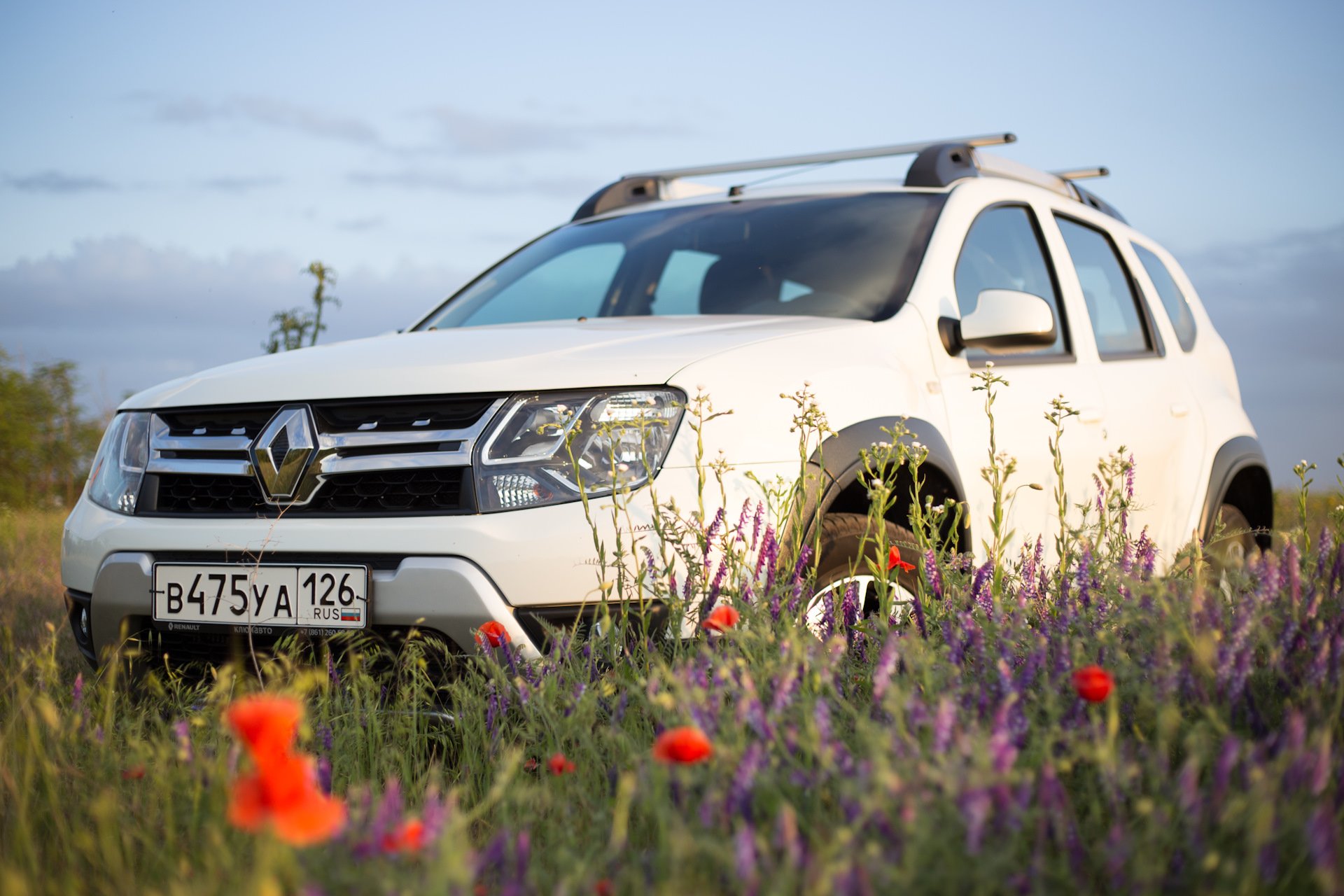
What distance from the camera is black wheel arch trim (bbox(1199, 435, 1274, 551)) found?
15.7ft

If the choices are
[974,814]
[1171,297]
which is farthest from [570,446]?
[1171,297]

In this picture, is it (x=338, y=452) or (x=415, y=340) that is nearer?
(x=338, y=452)

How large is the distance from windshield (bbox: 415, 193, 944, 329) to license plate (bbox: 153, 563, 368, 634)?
184cm

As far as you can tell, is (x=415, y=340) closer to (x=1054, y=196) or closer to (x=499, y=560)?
(x=499, y=560)

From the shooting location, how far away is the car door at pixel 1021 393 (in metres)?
3.55

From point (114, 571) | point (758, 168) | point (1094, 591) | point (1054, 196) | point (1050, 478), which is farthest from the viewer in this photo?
point (758, 168)

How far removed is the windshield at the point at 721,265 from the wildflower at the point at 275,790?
277 centimetres

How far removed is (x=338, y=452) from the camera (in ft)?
9.07

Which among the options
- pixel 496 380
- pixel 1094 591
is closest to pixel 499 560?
pixel 496 380

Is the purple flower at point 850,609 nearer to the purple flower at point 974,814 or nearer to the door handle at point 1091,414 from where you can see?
the purple flower at point 974,814

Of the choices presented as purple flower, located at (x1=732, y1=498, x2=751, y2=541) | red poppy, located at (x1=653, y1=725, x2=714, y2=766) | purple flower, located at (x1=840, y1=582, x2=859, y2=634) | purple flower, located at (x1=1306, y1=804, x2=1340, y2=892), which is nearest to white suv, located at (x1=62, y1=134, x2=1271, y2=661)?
purple flower, located at (x1=732, y1=498, x2=751, y2=541)

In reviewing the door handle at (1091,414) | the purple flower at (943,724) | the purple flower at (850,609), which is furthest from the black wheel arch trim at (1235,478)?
the purple flower at (943,724)

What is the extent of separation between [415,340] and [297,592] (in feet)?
3.39

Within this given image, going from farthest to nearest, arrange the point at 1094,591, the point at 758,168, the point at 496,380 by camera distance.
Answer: the point at 758,168, the point at 496,380, the point at 1094,591
